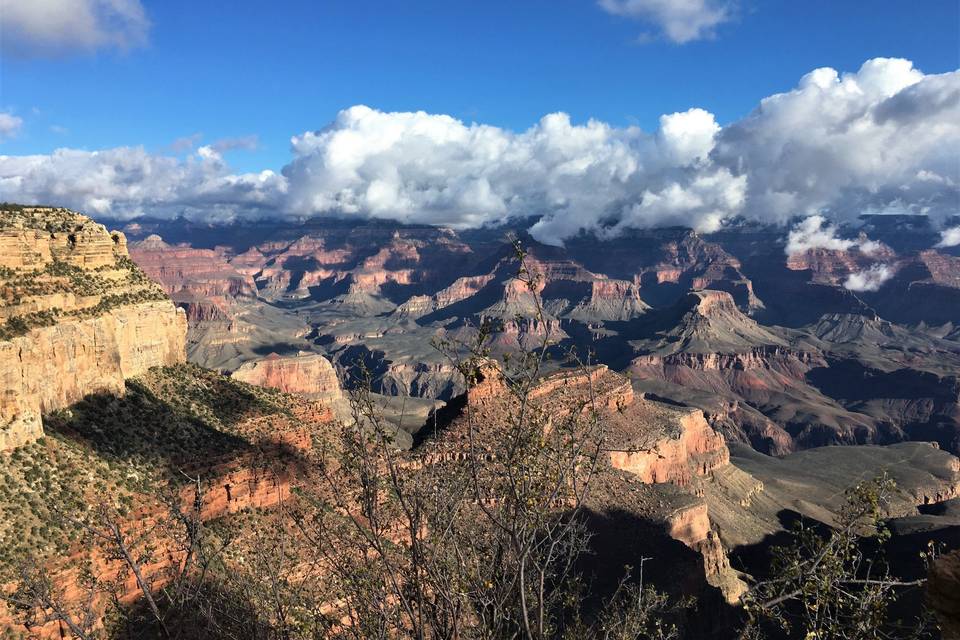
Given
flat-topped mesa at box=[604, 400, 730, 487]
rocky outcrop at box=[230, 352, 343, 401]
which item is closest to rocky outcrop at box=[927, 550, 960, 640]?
flat-topped mesa at box=[604, 400, 730, 487]

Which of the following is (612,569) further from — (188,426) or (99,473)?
(99,473)

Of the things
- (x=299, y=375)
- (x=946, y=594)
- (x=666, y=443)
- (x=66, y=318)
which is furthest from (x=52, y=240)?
(x=299, y=375)

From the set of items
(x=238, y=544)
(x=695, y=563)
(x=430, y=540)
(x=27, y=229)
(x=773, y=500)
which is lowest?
(x=773, y=500)

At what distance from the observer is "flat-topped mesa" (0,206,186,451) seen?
114 feet

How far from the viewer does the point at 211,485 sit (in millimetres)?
38125

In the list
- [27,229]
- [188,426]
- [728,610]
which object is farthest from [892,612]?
[27,229]

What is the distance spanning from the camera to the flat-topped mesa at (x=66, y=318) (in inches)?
1363

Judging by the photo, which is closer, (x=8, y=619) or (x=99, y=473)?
(x=8, y=619)

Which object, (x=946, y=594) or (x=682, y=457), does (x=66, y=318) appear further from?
(x=682, y=457)

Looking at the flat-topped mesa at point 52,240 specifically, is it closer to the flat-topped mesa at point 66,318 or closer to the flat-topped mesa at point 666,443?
A: the flat-topped mesa at point 66,318

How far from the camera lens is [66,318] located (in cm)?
4084

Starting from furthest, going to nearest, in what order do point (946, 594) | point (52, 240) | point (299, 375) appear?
point (299, 375)
point (52, 240)
point (946, 594)

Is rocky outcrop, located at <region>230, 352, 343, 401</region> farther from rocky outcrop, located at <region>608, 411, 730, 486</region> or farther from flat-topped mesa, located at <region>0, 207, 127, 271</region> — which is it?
flat-topped mesa, located at <region>0, 207, 127, 271</region>

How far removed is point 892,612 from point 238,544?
66426mm
